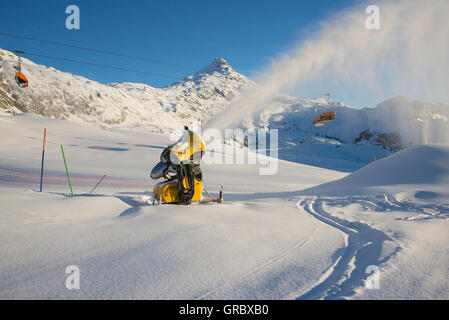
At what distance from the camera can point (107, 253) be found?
2779 mm

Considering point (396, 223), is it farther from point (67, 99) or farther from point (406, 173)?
point (67, 99)

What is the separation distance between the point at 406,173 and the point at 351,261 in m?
7.91

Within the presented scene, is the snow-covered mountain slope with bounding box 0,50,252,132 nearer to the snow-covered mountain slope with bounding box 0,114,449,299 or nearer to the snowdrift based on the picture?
the snowdrift

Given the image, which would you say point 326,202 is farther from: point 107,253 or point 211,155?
point 211,155

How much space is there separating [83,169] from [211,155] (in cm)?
1227

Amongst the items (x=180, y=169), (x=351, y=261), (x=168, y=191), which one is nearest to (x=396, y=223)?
(x=351, y=261)

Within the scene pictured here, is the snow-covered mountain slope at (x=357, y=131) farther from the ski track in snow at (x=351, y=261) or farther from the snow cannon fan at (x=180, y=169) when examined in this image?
the ski track in snow at (x=351, y=261)

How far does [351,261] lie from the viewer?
2902 millimetres

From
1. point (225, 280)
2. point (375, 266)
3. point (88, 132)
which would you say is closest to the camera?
point (225, 280)

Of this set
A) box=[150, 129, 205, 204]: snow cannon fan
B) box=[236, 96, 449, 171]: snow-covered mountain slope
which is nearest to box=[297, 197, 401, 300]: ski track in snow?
box=[150, 129, 205, 204]: snow cannon fan

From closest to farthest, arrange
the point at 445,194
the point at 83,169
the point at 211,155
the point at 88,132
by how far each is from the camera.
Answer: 1. the point at 445,194
2. the point at 83,169
3. the point at 211,155
4. the point at 88,132
